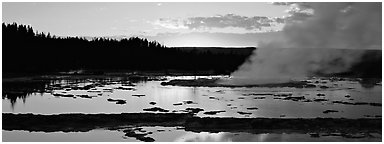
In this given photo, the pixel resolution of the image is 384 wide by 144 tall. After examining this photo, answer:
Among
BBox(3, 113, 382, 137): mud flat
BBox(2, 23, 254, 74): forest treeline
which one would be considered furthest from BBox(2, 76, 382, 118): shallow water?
BBox(2, 23, 254, 74): forest treeline

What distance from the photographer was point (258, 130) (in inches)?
498

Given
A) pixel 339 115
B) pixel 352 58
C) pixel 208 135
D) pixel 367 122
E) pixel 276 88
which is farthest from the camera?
pixel 352 58

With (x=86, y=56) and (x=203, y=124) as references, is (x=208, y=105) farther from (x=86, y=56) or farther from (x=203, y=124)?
(x=86, y=56)

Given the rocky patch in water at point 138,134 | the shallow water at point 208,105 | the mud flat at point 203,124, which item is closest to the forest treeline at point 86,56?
the shallow water at point 208,105

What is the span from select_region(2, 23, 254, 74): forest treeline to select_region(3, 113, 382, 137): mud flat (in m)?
32.2

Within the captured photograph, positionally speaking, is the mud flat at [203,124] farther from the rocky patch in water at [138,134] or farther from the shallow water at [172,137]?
the rocky patch in water at [138,134]

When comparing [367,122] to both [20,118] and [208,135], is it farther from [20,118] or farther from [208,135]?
[20,118]

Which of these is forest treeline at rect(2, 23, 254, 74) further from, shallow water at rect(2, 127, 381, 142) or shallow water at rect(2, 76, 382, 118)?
shallow water at rect(2, 127, 381, 142)

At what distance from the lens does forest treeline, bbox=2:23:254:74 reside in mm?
50719

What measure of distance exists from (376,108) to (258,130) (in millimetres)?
7373

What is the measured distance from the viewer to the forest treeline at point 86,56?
166 ft

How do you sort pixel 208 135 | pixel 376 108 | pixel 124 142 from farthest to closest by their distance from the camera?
pixel 376 108
pixel 208 135
pixel 124 142

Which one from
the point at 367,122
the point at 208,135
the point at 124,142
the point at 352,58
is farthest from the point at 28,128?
the point at 352,58

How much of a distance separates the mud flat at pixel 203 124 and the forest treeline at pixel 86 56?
3221 cm
